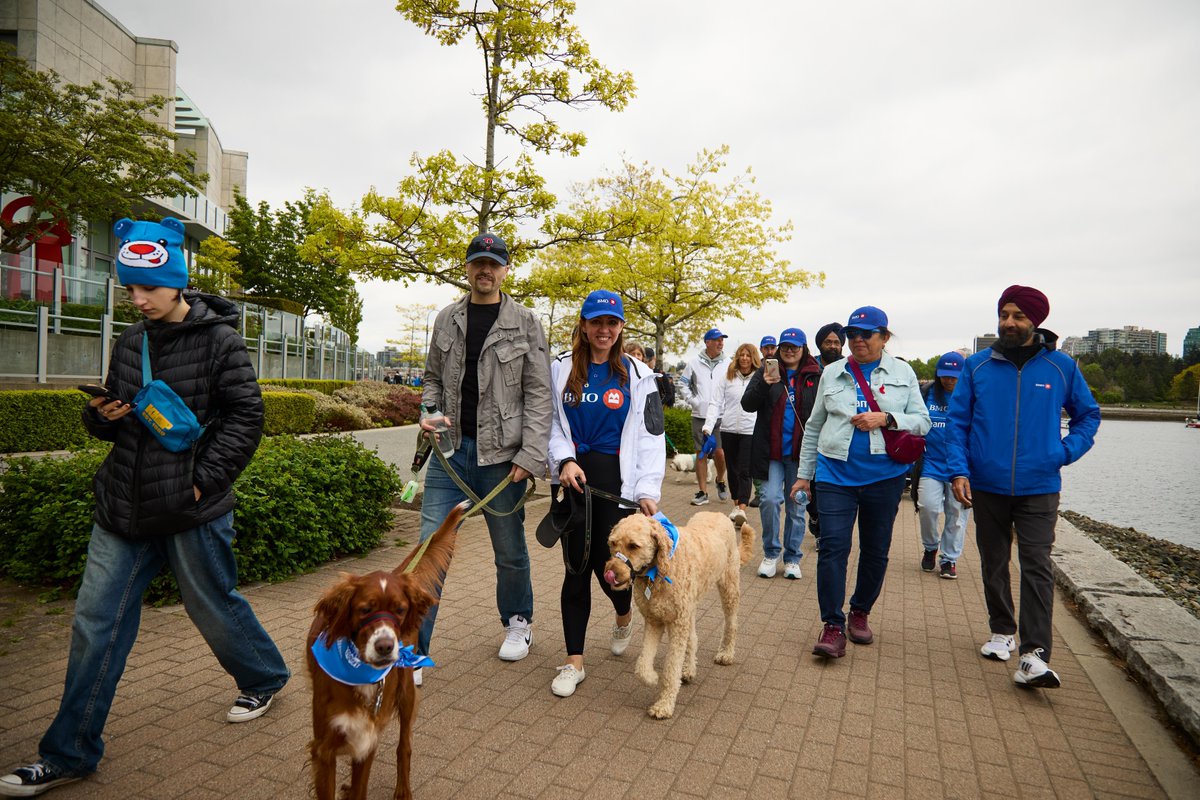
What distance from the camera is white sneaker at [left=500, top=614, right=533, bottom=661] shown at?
14.4 feet

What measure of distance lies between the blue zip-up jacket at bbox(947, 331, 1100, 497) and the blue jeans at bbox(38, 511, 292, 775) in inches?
164

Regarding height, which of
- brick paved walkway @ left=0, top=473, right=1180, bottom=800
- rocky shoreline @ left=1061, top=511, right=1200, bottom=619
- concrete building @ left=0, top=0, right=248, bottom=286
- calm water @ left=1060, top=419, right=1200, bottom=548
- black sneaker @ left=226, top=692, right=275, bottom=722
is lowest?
calm water @ left=1060, top=419, right=1200, bottom=548

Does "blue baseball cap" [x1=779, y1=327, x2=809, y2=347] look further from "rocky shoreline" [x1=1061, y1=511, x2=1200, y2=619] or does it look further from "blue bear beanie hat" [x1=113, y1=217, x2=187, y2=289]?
"blue bear beanie hat" [x1=113, y1=217, x2=187, y2=289]

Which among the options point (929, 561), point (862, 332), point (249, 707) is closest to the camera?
point (249, 707)

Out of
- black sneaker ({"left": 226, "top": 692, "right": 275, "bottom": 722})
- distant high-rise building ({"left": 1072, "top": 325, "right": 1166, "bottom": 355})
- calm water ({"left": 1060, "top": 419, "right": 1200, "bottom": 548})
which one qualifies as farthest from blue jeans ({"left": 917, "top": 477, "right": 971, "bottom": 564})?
distant high-rise building ({"left": 1072, "top": 325, "right": 1166, "bottom": 355})

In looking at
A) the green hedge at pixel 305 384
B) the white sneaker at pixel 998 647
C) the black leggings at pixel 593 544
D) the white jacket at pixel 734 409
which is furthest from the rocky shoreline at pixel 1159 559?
the green hedge at pixel 305 384

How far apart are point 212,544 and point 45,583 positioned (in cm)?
324

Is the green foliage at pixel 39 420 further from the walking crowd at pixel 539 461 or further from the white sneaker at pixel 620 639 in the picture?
the white sneaker at pixel 620 639

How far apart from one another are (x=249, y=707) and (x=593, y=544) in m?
1.89

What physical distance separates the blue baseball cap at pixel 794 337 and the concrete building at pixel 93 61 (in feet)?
53.5

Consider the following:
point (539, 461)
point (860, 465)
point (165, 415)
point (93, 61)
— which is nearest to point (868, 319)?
point (860, 465)

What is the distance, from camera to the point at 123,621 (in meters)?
2.98

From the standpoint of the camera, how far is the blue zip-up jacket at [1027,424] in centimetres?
420

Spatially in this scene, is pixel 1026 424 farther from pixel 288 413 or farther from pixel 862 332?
pixel 288 413
